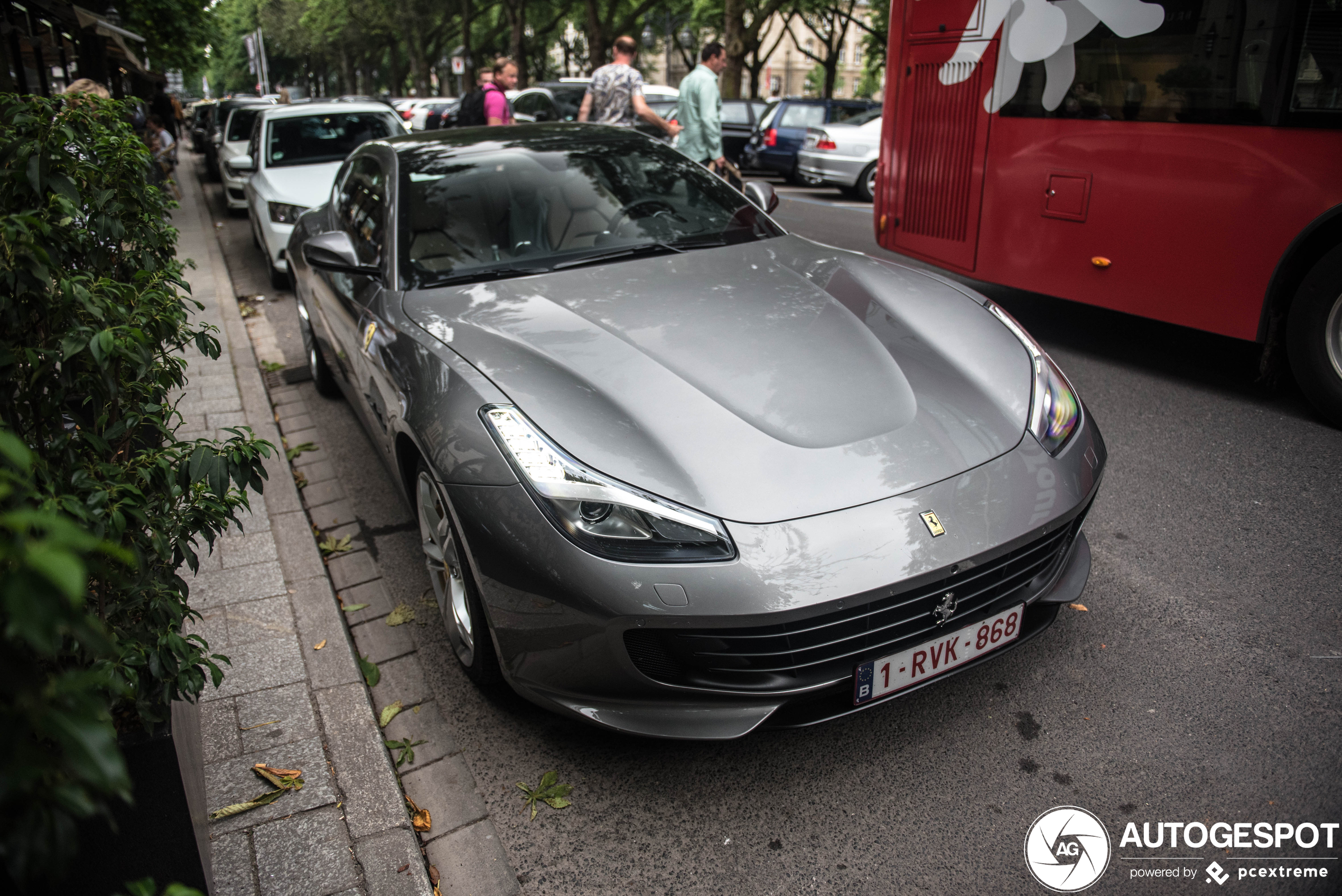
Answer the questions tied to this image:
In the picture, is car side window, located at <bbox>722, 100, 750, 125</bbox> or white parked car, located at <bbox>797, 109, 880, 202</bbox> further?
car side window, located at <bbox>722, 100, 750, 125</bbox>

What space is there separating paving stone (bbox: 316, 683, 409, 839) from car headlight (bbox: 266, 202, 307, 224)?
21.0 feet

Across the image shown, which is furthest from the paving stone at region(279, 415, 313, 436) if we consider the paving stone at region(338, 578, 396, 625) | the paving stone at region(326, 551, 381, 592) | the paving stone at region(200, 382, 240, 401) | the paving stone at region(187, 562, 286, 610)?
the paving stone at region(338, 578, 396, 625)

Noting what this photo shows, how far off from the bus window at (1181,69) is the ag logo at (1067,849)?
3957 mm

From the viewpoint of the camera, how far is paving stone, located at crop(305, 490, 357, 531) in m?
4.08

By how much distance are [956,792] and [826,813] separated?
34 centimetres

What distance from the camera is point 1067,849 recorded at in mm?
2184

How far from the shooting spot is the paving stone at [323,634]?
2.89 metres

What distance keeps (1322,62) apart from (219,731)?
17.3ft

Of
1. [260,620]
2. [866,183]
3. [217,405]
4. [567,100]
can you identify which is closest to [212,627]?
[260,620]

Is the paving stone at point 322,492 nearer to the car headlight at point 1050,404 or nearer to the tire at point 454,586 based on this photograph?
the tire at point 454,586

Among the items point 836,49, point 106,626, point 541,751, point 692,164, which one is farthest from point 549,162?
point 836,49

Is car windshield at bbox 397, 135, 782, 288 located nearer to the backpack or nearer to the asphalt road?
Result: the asphalt road

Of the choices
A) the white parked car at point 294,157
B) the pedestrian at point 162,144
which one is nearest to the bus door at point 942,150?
the white parked car at point 294,157

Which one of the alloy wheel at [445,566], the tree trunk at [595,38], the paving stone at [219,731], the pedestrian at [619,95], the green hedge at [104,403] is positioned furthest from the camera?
the tree trunk at [595,38]
